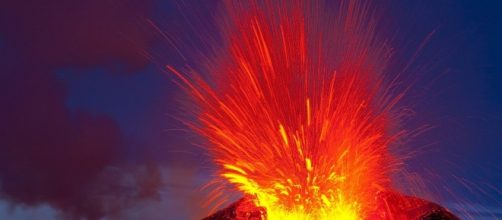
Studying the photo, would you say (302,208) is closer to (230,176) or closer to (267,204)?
(267,204)

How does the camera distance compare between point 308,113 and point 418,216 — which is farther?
point 418,216

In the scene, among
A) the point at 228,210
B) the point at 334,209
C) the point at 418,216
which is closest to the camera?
the point at 334,209

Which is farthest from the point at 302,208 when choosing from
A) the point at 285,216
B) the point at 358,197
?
the point at 358,197

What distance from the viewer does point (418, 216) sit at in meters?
19.5

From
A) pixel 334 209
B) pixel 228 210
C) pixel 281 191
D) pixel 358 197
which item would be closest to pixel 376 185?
pixel 358 197

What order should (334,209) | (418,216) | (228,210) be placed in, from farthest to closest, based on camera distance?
(228,210)
(418,216)
(334,209)

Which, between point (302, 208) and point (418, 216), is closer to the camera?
point (302, 208)

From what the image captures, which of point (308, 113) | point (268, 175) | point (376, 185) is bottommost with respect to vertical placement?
point (376, 185)

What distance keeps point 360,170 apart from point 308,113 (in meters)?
2.88

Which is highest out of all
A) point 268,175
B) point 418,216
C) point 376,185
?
point 268,175

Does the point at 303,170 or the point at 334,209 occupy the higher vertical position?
the point at 303,170

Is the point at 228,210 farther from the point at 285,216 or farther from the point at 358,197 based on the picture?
the point at 358,197

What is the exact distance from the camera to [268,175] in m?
18.2

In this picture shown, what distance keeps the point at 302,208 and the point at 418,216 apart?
16.8 ft
